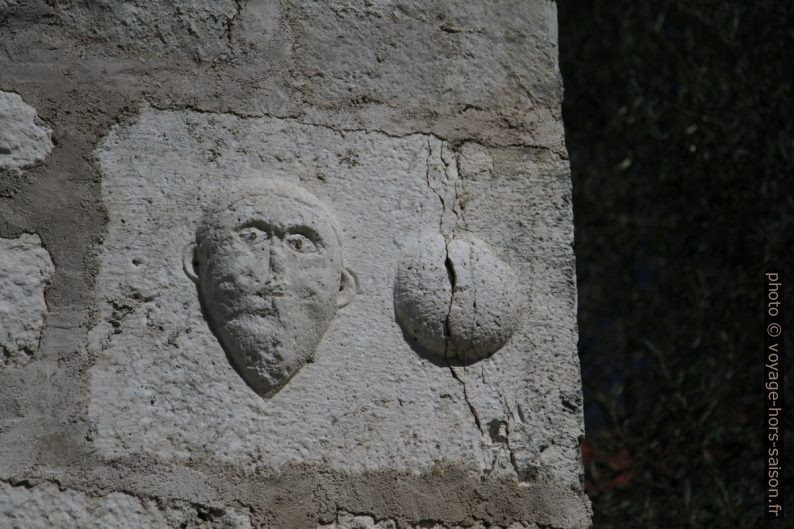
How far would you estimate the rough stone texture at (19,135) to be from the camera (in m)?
1.89

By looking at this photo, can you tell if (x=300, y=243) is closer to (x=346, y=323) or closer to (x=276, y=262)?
(x=276, y=262)

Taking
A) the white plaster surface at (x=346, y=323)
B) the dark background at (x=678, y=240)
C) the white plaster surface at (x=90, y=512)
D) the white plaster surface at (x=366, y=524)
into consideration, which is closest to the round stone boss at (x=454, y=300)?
the white plaster surface at (x=346, y=323)

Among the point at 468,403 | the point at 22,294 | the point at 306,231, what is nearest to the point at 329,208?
the point at 306,231

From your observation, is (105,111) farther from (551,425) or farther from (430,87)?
(551,425)

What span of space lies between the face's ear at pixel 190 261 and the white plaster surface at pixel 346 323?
0.01 meters

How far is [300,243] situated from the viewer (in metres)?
1.92

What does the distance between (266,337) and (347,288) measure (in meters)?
0.18

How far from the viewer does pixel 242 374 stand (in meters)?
1.86

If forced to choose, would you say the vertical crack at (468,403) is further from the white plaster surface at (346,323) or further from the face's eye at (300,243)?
the face's eye at (300,243)

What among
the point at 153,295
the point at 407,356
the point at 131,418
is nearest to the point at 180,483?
the point at 131,418

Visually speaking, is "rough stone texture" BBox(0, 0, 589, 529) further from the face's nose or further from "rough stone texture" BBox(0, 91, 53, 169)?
the face's nose

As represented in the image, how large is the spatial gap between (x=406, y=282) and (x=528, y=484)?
0.41 m

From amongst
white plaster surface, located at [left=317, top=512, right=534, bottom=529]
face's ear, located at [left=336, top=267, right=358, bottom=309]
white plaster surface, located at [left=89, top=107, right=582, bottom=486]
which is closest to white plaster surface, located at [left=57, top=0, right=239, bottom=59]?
white plaster surface, located at [left=89, top=107, right=582, bottom=486]

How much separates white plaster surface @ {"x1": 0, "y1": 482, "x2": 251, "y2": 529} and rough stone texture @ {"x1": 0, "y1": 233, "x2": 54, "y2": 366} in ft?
→ 0.72
